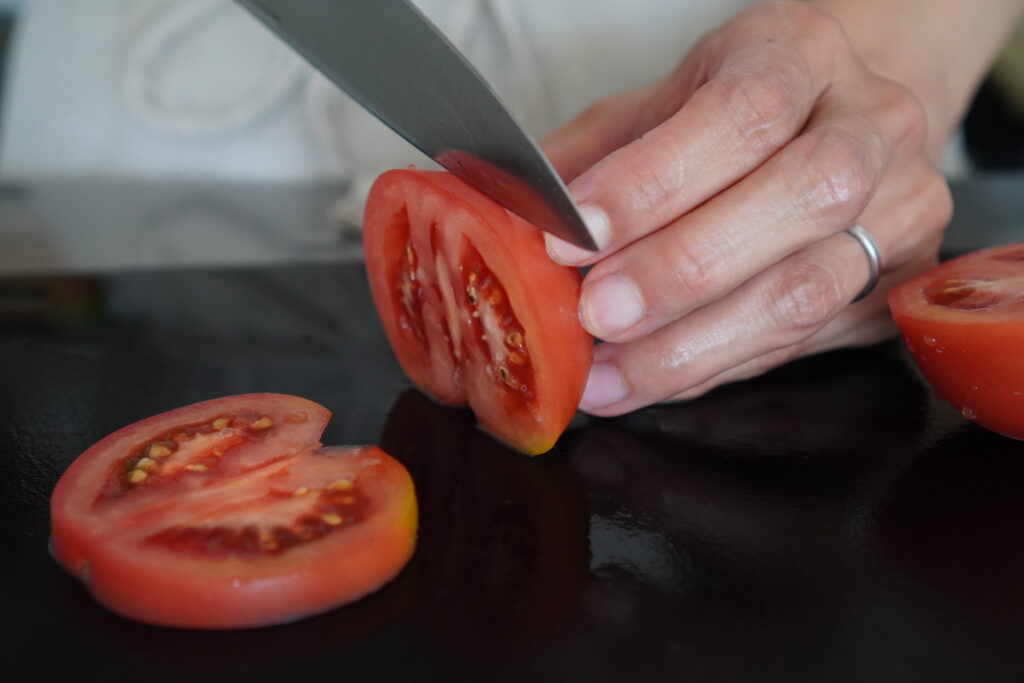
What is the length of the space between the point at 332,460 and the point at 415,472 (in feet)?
0.44

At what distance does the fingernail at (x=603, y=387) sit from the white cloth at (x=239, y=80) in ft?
2.97

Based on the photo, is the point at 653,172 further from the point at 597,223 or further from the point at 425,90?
the point at 425,90

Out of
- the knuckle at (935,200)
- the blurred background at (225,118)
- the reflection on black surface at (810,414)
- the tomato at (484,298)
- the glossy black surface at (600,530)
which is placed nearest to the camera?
the glossy black surface at (600,530)

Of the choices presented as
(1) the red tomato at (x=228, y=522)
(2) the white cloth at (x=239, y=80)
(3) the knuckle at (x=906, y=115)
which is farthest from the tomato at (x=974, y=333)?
(2) the white cloth at (x=239, y=80)

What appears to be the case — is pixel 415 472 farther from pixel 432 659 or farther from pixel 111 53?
pixel 111 53

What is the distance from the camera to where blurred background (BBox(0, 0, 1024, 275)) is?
1.77 metres

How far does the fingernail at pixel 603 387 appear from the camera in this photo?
101cm

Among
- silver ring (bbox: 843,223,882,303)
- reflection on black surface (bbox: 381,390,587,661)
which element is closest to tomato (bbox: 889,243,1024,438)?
silver ring (bbox: 843,223,882,303)

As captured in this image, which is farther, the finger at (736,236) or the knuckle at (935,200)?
the knuckle at (935,200)

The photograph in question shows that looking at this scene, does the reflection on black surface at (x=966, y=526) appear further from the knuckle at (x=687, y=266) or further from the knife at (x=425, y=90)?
the knife at (x=425, y=90)

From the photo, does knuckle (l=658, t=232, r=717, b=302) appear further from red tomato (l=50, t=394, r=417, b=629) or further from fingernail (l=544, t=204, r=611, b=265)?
red tomato (l=50, t=394, r=417, b=629)

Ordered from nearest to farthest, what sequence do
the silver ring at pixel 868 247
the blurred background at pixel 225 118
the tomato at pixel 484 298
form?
the tomato at pixel 484 298
the silver ring at pixel 868 247
the blurred background at pixel 225 118

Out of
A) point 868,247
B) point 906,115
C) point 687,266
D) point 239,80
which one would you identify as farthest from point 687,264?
point 239,80

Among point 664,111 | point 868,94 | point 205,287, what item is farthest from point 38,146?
point 868,94
